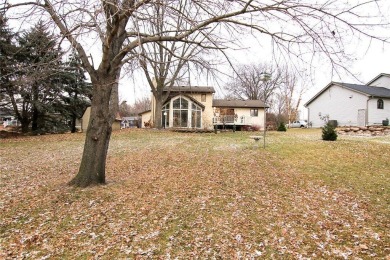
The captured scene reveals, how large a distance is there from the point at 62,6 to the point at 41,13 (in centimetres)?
99

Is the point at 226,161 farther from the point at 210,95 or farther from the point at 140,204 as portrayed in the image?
the point at 210,95

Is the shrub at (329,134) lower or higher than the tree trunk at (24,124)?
lower

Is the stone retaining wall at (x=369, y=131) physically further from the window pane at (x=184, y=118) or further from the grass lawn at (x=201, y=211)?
the window pane at (x=184, y=118)

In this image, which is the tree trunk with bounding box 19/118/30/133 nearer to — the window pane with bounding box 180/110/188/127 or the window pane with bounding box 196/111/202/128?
the window pane with bounding box 180/110/188/127

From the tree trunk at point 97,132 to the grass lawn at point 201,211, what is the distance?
1.26 feet

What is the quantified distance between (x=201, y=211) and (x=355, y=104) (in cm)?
3006

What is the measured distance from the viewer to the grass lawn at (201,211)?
13.5ft

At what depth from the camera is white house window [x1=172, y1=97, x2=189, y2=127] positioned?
95.1ft

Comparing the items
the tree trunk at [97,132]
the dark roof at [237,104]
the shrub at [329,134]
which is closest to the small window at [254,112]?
the dark roof at [237,104]

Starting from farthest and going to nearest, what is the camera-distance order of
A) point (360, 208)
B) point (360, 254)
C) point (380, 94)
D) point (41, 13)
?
point (380, 94)
point (360, 208)
point (41, 13)
point (360, 254)

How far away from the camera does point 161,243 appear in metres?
4.28

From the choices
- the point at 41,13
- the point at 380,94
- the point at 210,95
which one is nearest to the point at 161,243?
the point at 41,13

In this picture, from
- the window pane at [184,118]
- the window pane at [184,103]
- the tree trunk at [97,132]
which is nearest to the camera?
the tree trunk at [97,132]

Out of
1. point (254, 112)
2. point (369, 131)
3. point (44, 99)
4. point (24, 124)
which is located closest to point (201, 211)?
point (369, 131)
